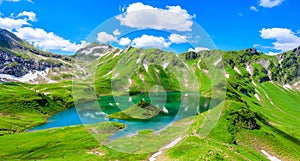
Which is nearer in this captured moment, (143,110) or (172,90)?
(172,90)

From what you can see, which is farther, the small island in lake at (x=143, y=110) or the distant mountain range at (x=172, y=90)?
the small island in lake at (x=143, y=110)

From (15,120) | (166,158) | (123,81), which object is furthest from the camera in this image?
(15,120)

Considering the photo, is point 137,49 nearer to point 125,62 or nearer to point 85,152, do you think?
point 125,62

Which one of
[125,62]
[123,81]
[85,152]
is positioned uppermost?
[125,62]

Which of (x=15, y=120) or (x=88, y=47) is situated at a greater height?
(x=88, y=47)

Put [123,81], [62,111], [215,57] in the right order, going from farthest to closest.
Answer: [62,111]
[123,81]
[215,57]

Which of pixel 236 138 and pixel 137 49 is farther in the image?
pixel 236 138

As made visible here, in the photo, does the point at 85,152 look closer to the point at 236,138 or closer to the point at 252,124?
the point at 236,138

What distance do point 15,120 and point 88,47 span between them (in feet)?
272

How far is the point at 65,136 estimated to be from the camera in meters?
53.8

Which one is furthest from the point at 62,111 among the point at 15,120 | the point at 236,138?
the point at 236,138

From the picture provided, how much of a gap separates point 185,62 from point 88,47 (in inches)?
152

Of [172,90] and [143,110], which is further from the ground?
[172,90]

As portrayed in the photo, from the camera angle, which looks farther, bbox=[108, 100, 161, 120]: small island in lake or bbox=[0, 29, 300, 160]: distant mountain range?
bbox=[108, 100, 161, 120]: small island in lake
